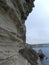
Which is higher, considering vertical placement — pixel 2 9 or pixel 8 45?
pixel 2 9

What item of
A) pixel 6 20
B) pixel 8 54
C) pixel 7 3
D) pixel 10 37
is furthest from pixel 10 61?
pixel 7 3

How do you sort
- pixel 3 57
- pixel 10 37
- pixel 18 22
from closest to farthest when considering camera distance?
pixel 3 57 → pixel 10 37 → pixel 18 22

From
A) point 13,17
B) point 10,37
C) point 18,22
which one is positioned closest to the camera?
point 10,37

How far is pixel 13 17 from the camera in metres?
3.46

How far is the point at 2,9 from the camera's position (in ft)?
10.3

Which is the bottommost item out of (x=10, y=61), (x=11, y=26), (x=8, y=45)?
(x=10, y=61)

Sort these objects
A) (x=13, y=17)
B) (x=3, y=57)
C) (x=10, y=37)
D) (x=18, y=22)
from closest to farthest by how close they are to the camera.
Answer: (x=3, y=57), (x=10, y=37), (x=13, y=17), (x=18, y=22)

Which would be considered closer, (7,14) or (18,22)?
(7,14)

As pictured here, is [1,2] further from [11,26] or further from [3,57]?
[3,57]

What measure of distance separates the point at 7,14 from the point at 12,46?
0.52 metres

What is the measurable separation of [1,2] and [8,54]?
0.77 m

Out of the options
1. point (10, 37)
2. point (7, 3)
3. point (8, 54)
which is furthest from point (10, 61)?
point (7, 3)

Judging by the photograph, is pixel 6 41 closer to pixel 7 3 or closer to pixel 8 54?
pixel 8 54

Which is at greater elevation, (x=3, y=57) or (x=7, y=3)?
(x=7, y=3)
